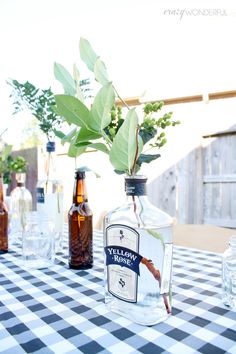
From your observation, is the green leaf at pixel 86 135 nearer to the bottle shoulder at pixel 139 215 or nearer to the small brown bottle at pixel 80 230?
the bottle shoulder at pixel 139 215

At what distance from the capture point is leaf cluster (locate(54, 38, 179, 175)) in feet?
1.49

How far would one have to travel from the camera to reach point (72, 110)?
1.58 ft

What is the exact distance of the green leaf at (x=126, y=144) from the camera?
0.44 meters

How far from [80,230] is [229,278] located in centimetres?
39

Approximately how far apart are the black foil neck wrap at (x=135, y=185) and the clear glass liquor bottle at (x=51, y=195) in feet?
1.50

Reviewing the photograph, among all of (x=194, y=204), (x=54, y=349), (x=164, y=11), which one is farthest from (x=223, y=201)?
(x=54, y=349)

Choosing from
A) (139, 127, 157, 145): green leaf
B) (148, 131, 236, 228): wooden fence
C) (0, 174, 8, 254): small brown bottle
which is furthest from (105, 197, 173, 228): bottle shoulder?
(148, 131, 236, 228): wooden fence

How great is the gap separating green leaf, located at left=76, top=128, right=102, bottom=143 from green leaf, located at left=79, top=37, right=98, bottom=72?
15 centimetres

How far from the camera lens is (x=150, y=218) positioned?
0.50 metres

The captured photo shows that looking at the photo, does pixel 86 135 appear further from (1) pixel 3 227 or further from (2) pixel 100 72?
(1) pixel 3 227

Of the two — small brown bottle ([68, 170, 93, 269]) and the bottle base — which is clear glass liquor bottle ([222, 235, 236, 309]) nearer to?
the bottle base

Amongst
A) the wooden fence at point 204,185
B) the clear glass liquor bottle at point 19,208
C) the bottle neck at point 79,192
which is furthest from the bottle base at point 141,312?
the wooden fence at point 204,185

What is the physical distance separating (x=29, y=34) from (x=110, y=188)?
2226mm

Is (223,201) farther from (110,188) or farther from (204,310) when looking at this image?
(204,310)
